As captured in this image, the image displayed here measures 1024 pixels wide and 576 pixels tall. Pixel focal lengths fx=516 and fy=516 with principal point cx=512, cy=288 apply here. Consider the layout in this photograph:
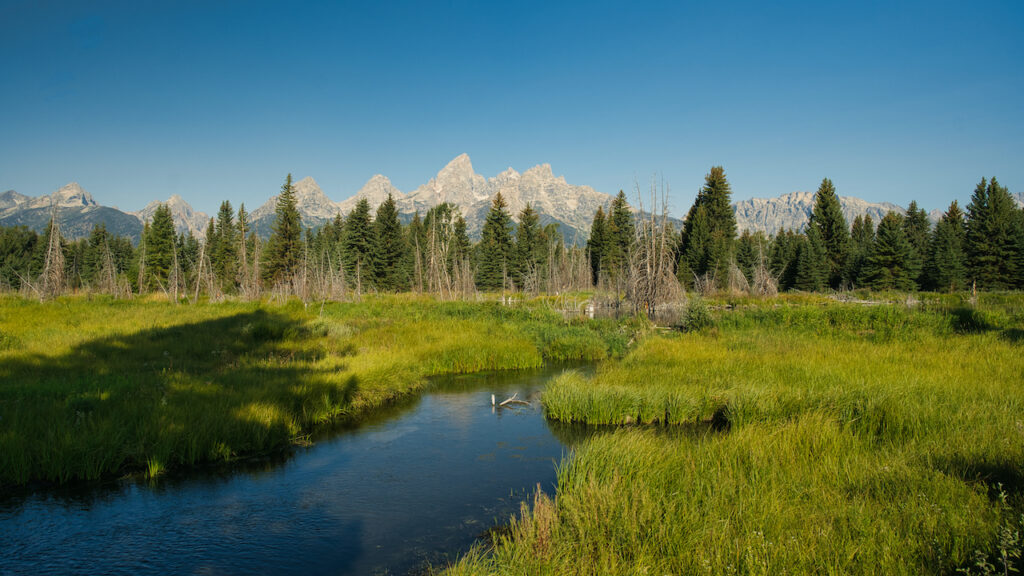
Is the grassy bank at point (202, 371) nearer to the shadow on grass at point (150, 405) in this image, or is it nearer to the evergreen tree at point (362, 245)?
the shadow on grass at point (150, 405)

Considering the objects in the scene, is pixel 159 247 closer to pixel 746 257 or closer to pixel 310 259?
pixel 310 259

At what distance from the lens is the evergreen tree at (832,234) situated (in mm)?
53812

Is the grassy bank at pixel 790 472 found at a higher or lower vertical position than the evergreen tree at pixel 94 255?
lower

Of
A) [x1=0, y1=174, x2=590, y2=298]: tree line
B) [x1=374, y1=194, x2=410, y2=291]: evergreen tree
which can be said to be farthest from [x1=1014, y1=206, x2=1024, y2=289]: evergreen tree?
[x1=374, y1=194, x2=410, y2=291]: evergreen tree

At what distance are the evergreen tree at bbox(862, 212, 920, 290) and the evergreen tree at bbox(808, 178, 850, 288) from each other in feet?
24.5

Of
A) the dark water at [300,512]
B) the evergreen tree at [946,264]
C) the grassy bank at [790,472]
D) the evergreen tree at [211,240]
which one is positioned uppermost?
the evergreen tree at [211,240]

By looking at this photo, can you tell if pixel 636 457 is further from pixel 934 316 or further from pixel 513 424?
pixel 934 316

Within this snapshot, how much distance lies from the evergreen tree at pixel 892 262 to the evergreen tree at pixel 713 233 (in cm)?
1244

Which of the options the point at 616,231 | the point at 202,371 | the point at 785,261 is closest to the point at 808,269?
the point at 785,261

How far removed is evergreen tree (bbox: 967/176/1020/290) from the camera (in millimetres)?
42375

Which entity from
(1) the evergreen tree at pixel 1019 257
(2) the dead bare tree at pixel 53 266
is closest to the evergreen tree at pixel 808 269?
(1) the evergreen tree at pixel 1019 257

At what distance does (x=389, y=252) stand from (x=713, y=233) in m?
35.4

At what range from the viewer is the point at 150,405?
8.74m

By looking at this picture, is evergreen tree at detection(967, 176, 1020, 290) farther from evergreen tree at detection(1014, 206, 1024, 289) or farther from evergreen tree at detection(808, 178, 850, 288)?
evergreen tree at detection(808, 178, 850, 288)
